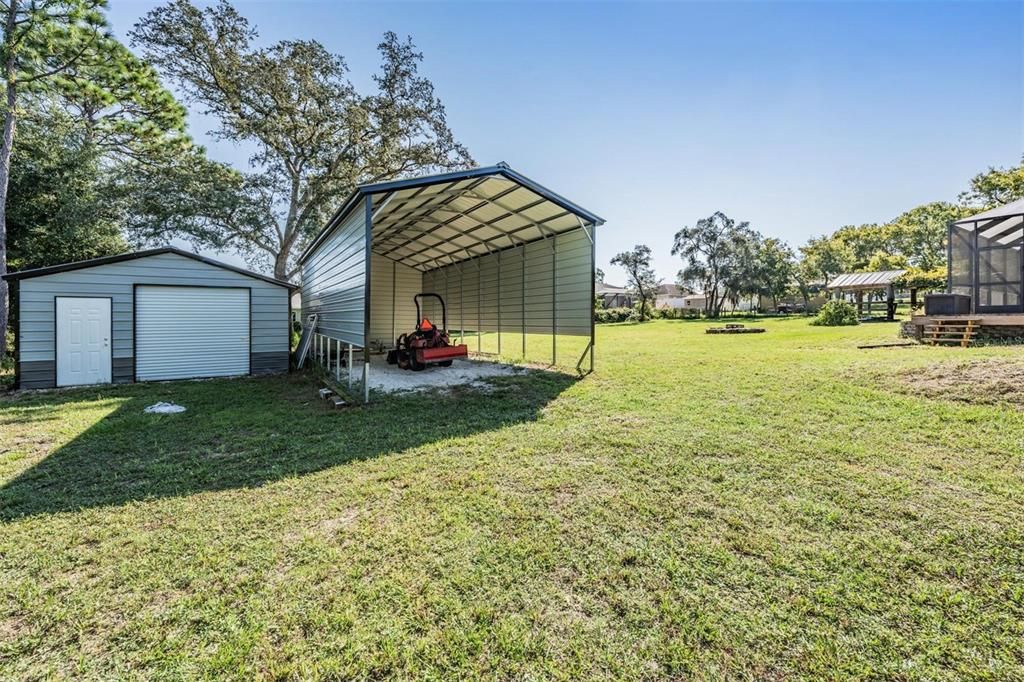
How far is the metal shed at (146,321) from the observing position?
8.18 m

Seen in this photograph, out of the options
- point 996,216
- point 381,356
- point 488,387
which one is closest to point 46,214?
point 381,356

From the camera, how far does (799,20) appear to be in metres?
7.67

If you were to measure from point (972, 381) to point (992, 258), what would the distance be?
26.9 feet

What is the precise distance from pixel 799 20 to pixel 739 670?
33.4ft

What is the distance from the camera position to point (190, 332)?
9.51 m

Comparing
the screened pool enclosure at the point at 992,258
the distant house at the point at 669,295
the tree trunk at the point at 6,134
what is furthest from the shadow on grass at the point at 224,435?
the distant house at the point at 669,295

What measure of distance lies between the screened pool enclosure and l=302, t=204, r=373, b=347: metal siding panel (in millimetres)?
14491

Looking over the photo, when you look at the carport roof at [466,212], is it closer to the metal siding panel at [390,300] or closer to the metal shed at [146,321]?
the metal shed at [146,321]

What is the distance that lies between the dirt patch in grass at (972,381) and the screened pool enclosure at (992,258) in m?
6.51

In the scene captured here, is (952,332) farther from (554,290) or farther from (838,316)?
(838,316)

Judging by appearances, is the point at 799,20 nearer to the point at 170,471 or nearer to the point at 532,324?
the point at 532,324

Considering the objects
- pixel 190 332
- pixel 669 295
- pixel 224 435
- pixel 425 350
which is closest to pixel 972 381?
pixel 425 350

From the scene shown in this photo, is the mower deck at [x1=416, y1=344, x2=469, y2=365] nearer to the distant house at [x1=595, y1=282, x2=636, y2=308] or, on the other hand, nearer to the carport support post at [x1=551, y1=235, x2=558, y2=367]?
the carport support post at [x1=551, y1=235, x2=558, y2=367]

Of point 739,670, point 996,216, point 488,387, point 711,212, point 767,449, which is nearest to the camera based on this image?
point 739,670
